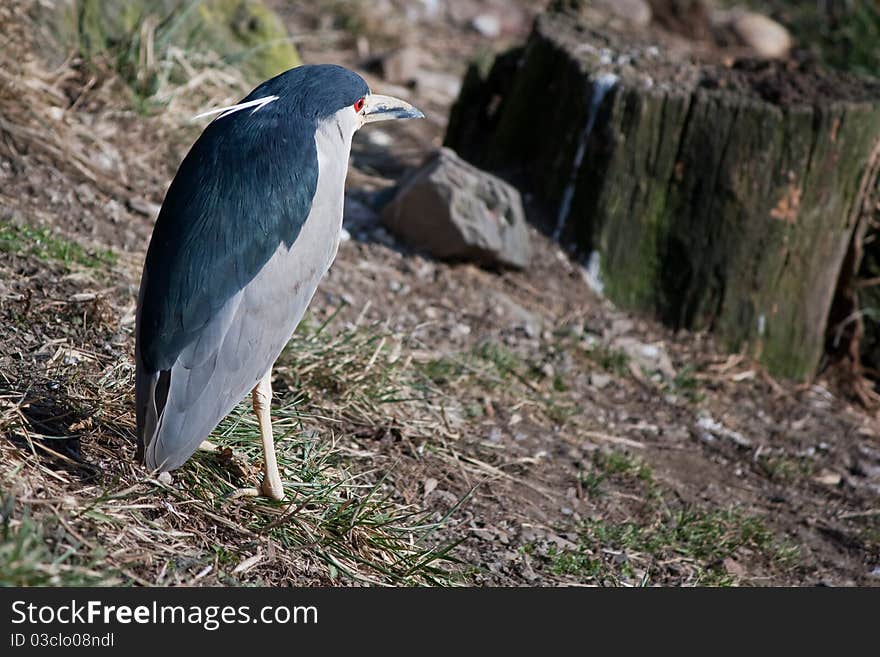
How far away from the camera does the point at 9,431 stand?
3.15m

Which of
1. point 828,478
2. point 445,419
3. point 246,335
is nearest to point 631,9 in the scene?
point 828,478

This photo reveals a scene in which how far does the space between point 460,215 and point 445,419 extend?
4.32 ft

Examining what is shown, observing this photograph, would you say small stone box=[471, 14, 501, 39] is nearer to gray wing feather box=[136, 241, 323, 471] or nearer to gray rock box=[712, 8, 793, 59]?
gray rock box=[712, 8, 793, 59]

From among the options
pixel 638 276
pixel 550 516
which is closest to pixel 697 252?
pixel 638 276

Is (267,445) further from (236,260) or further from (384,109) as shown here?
(384,109)

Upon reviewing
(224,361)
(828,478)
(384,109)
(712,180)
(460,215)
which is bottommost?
(828,478)

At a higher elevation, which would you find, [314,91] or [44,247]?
[314,91]

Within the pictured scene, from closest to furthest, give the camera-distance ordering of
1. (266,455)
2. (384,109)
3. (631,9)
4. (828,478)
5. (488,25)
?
(266,455)
(384,109)
(828,478)
(631,9)
(488,25)

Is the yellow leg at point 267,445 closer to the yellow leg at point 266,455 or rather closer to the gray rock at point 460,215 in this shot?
the yellow leg at point 266,455

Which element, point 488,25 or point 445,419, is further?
point 488,25

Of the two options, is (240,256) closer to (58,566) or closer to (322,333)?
(58,566)

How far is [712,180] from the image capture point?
209 inches

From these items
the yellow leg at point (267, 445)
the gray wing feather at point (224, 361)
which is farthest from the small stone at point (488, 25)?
the yellow leg at point (267, 445)

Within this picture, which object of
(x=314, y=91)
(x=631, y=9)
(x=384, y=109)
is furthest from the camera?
(x=631, y=9)
